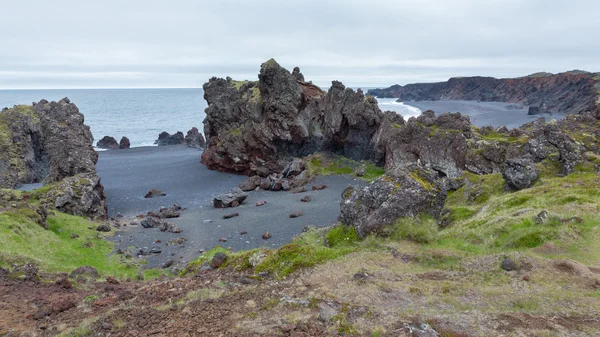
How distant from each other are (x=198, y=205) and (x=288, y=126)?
24.8m

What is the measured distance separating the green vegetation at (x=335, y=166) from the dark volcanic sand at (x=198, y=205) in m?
3.08

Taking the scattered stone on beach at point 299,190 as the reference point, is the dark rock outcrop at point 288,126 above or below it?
above

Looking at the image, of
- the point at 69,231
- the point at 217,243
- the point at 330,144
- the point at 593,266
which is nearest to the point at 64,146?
the point at 69,231

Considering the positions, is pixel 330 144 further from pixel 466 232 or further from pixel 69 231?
pixel 466 232

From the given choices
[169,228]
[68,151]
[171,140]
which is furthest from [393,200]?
[171,140]

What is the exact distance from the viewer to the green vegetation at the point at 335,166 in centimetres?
5956

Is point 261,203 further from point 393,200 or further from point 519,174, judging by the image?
point 393,200

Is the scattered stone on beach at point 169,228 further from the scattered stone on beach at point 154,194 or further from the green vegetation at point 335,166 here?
the green vegetation at point 335,166

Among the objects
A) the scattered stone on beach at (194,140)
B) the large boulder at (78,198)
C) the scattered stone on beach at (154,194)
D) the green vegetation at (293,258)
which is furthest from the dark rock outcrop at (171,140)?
the green vegetation at (293,258)

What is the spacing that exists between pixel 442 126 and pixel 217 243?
35.9m

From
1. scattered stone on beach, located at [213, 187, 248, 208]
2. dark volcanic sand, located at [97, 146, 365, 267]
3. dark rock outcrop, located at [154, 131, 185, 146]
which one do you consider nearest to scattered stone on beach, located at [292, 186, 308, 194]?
dark volcanic sand, located at [97, 146, 365, 267]

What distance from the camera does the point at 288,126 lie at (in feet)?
218

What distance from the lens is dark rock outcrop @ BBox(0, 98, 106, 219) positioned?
38.1 m

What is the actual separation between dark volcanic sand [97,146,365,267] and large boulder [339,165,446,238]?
43.8ft
